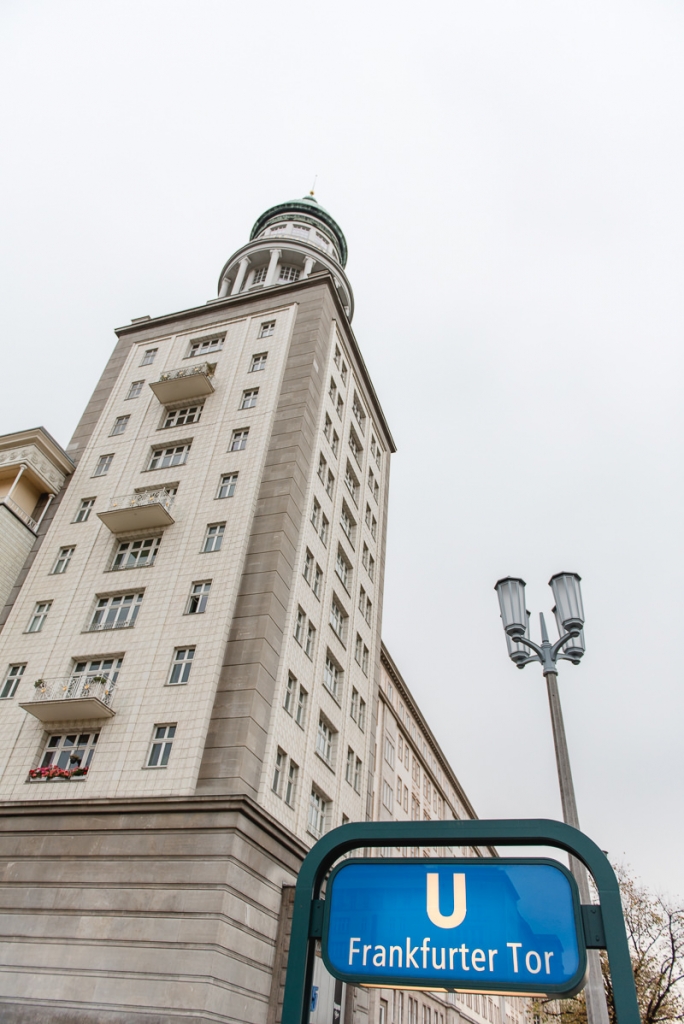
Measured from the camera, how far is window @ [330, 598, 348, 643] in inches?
1289

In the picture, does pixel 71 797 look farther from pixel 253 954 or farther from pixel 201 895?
pixel 253 954

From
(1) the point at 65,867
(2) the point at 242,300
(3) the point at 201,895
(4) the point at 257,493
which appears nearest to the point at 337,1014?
(3) the point at 201,895

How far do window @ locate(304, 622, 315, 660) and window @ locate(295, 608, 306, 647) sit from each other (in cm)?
43

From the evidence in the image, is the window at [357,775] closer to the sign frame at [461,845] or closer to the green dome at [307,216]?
the sign frame at [461,845]

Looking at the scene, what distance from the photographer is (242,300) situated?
40.7 meters

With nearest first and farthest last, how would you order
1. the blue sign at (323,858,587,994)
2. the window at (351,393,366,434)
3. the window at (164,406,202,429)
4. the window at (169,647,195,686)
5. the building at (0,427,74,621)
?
the blue sign at (323,858,587,994) → the window at (169,647,195,686) → the building at (0,427,74,621) → the window at (164,406,202,429) → the window at (351,393,366,434)

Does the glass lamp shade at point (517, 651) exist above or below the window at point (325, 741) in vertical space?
below

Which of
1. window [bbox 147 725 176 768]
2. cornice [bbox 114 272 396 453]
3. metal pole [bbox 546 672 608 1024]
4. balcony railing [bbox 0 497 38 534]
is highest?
cornice [bbox 114 272 396 453]

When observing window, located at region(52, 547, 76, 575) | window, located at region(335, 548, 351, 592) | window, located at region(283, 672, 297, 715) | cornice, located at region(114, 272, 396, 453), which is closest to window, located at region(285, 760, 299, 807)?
window, located at region(283, 672, 297, 715)

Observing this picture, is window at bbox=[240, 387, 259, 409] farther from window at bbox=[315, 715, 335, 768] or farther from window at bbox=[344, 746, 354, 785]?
window at bbox=[344, 746, 354, 785]

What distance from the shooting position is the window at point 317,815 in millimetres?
26578

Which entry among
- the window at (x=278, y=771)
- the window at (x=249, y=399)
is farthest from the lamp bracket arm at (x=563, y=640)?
the window at (x=249, y=399)

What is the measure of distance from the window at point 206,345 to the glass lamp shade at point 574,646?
30.5m

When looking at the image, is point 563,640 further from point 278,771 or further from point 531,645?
point 278,771
